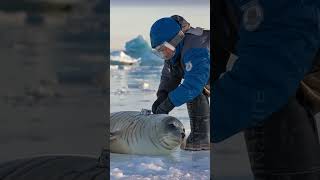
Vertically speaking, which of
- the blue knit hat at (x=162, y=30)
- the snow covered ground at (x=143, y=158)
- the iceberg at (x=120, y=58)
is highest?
the blue knit hat at (x=162, y=30)

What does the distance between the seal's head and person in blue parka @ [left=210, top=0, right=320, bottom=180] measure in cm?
15

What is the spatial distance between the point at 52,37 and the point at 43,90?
0.26 meters

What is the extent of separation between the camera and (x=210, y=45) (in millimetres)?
2330

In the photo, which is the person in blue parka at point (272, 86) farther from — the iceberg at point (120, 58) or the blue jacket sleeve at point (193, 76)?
the iceberg at point (120, 58)

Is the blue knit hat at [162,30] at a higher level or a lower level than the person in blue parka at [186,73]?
higher

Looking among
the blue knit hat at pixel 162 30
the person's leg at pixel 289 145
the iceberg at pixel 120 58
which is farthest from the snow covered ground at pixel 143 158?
the person's leg at pixel 289 145

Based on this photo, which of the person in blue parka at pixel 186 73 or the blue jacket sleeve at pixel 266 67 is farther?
the person in blue parka at pixel 186 73

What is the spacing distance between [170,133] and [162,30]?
485 mm

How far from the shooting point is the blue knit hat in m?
2.33

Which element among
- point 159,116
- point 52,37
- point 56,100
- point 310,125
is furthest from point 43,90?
point 310,125

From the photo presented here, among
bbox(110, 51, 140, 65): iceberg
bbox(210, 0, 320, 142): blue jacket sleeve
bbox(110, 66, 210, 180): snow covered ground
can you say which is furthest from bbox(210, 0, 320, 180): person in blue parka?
bbox(110, 51, 140, 65): iceberg

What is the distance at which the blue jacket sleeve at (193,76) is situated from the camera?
7.61ft

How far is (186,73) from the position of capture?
7.66 feet

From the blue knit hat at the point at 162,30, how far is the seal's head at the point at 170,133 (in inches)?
14.4
